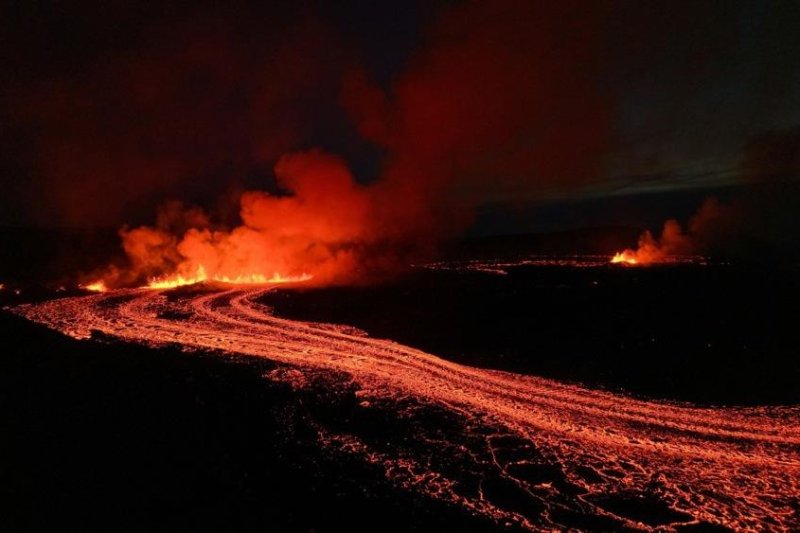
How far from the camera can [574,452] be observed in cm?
995

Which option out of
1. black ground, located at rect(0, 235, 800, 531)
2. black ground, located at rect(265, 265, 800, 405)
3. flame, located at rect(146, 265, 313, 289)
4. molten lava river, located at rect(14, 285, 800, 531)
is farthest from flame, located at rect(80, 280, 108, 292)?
molten lava river, located at rect(14, 285, 800, 531)

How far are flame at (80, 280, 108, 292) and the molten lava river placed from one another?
3155 cm

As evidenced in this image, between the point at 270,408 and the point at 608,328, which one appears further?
the point at 608,328

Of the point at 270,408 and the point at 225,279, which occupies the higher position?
the point at 225,279

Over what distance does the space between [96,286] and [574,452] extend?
45300 mm

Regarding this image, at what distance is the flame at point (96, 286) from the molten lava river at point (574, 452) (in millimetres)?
31546

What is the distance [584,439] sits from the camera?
417 inches

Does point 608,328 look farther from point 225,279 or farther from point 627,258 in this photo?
point 627,258

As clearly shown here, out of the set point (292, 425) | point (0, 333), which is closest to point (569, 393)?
point (292, 425)

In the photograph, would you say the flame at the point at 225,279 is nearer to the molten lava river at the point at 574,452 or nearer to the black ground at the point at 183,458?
the molten lava river at the point at 574,452

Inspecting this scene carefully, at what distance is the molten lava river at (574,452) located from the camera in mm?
7855

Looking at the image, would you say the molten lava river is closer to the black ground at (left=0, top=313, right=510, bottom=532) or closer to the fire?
the black ground at (left=0, top=313, right=510, bottom=532)

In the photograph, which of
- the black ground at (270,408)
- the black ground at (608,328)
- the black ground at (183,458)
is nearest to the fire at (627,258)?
the black ground at (608,328)

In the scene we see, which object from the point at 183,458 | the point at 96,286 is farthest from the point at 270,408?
the point at 96,286
